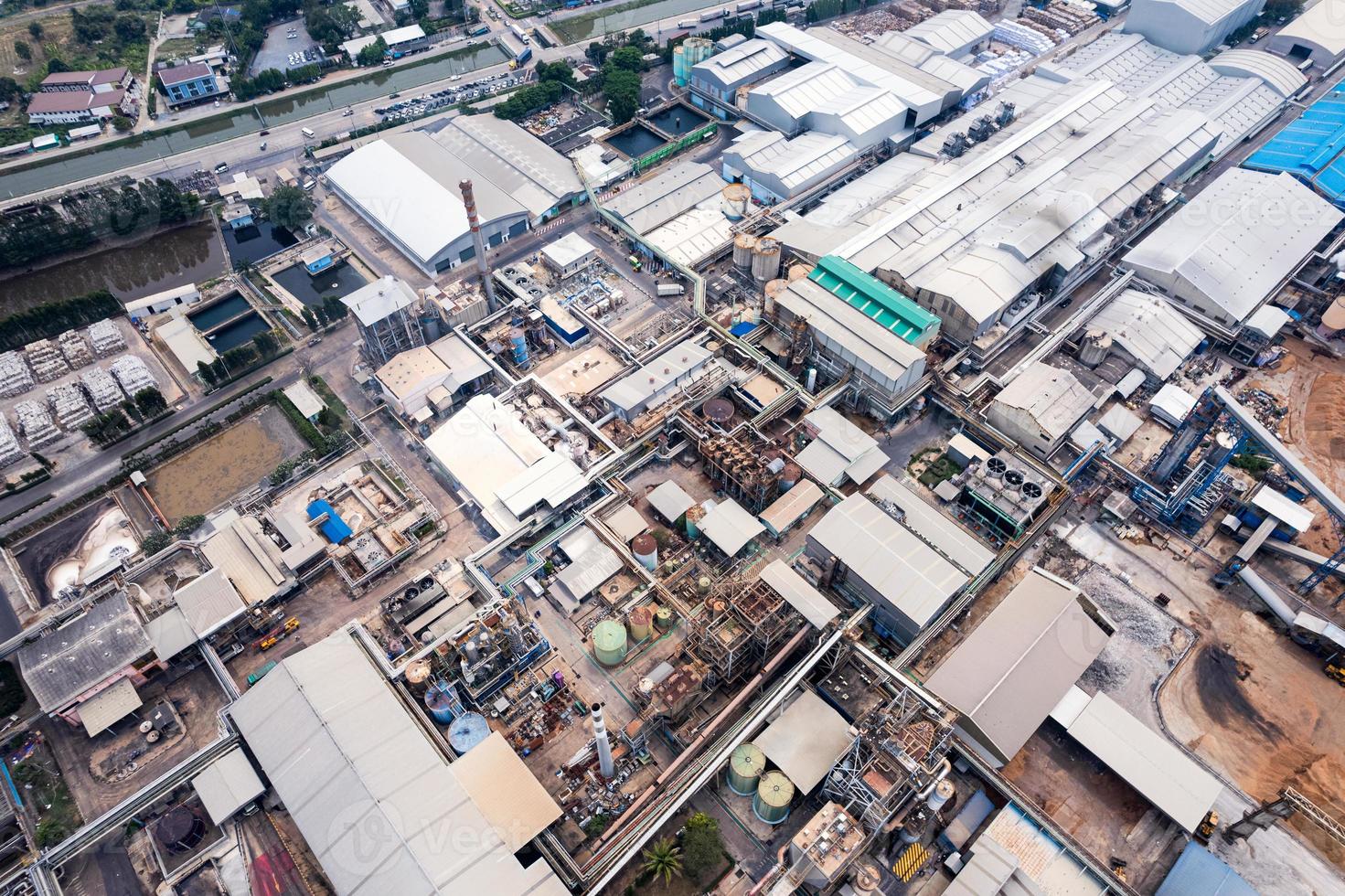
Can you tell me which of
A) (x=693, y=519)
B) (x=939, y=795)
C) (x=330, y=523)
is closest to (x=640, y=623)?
(x=693, y=519)

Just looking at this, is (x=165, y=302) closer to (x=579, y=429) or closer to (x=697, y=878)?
(x=579, y=429)

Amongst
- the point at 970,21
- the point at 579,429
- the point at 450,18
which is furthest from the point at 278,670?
the point at 970,21

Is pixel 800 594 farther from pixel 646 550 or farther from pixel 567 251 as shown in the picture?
pixel 567 251

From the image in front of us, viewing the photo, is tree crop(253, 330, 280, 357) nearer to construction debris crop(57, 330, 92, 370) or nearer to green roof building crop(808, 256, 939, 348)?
construction debris crop(57, 330, 92, 370)

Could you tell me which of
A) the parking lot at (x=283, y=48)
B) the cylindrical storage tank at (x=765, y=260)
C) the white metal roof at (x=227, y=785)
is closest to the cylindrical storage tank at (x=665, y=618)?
the white metal roof at (x=227, y=785)

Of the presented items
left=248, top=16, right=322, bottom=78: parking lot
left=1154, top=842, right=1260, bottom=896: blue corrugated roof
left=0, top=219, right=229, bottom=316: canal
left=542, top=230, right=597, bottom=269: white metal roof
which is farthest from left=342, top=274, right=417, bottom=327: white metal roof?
left=248, top=16, right=322, bottom=78: parking lot

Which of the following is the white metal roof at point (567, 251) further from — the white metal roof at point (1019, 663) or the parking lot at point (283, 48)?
the parking lot at point (283, 48)
